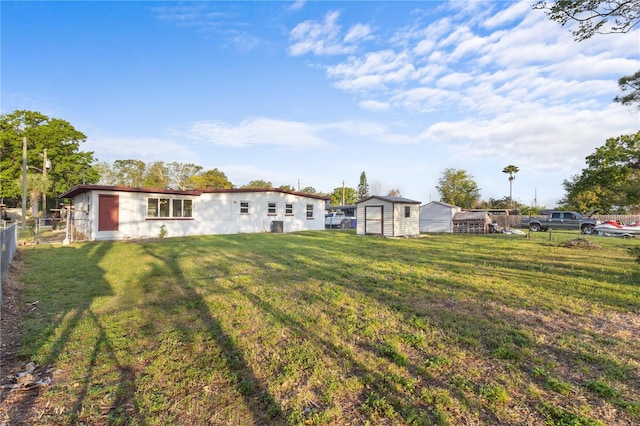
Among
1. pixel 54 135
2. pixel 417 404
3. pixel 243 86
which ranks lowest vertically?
pixel 417 404

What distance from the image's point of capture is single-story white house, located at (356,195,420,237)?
64.1ft

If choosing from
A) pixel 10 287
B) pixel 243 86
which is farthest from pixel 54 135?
pixel 10 287

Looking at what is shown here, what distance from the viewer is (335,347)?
3773 millimetres

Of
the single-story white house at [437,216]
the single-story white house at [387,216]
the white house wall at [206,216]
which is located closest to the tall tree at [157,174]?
the white house wall at [206,216]

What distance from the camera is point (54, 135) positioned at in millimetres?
37469

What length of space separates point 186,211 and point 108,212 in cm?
385

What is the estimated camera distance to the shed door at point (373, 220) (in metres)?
19.9

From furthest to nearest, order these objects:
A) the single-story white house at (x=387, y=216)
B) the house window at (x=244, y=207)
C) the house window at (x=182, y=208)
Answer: the house window at (x=244, y=207) → the single-story white house at (x=387, y=216) → the house window at (x=182, y=208)

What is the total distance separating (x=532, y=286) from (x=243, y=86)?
54.9ft

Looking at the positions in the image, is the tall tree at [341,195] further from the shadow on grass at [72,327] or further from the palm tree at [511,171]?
the shadow on grass at [72,327]

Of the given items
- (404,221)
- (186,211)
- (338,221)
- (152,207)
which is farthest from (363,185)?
(152,207)

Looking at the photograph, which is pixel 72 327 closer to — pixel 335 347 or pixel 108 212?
pixel 335 347

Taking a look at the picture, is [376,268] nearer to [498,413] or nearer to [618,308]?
[618,308]

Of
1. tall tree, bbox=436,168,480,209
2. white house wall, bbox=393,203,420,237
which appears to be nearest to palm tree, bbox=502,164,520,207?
tall tree, bbox=436,168,480,209
